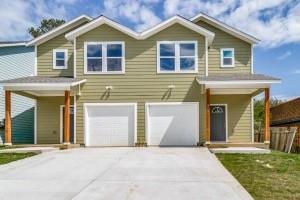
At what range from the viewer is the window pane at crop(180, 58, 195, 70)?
62.1 ft

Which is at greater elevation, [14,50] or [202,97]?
[14,50]

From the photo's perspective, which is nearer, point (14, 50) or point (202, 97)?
point (202, 97)

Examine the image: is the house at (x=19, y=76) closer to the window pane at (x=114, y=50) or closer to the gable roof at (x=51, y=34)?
the gable roof at (x=51, y=34)

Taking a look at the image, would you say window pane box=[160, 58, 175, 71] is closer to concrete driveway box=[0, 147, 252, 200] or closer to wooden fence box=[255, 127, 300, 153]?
wooden fence box=[255, 127, 300, 153]

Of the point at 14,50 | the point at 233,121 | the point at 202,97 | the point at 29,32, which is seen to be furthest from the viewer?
the point at 29,32

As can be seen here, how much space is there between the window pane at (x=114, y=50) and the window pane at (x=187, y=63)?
3.12 metres

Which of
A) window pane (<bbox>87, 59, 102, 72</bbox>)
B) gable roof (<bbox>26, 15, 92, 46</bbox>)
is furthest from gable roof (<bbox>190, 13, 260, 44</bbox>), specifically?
gable roof (<bbox>26, 15, 92, 46</bbox>)

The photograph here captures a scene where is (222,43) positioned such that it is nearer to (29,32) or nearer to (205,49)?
(205,49)

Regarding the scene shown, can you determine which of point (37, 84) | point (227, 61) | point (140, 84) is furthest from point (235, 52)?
point (37, 84)

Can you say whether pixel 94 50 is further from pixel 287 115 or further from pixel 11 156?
pixel 287 115

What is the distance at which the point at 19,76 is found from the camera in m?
22.5

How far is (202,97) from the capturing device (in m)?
18.9

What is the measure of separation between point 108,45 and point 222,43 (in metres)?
6.09

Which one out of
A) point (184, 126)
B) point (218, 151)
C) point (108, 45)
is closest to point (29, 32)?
point (108, 45)
